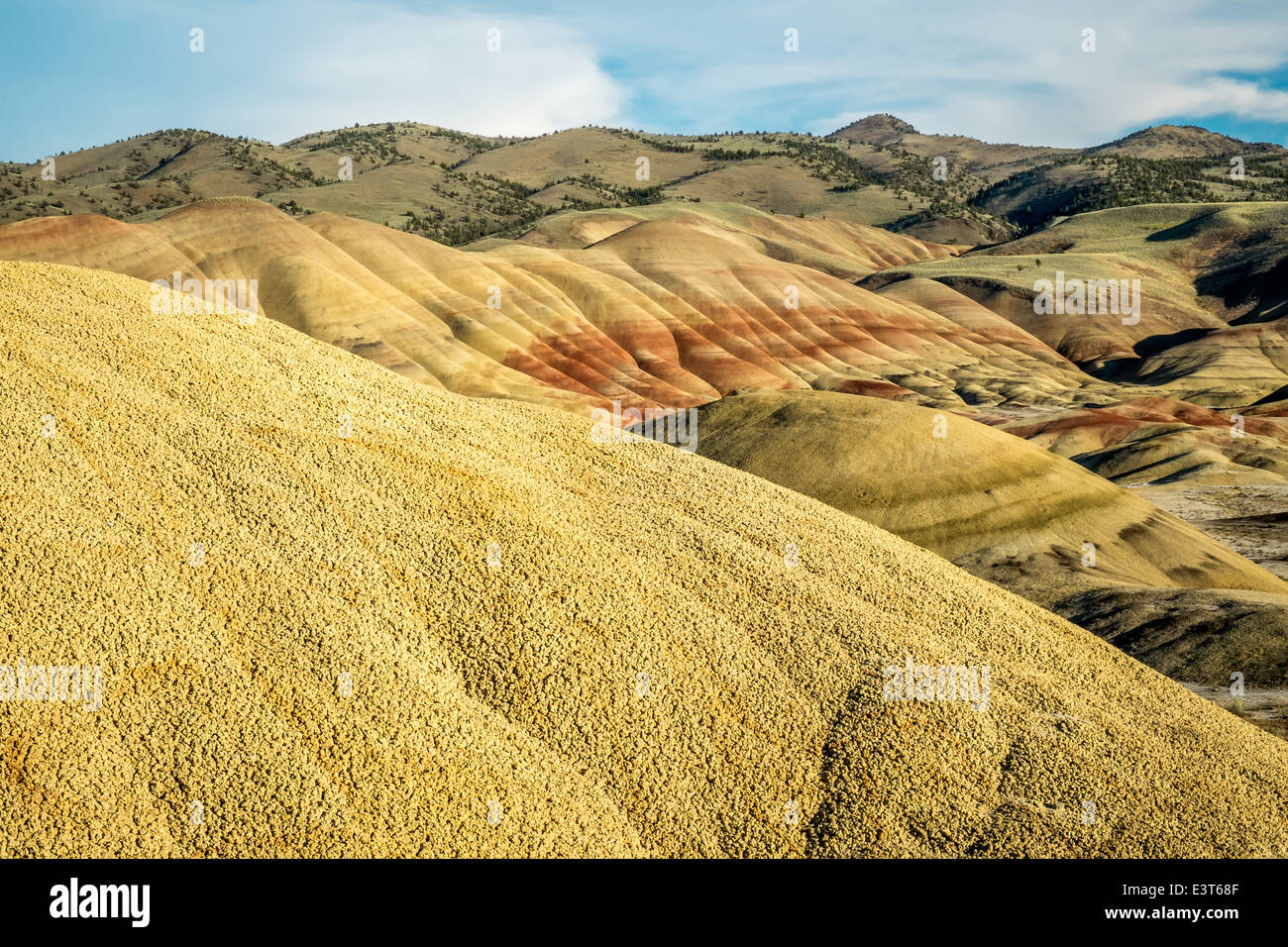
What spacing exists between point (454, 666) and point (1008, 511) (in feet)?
72.4

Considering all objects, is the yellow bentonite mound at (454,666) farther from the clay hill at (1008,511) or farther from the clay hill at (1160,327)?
the clay hill at (1160,327)

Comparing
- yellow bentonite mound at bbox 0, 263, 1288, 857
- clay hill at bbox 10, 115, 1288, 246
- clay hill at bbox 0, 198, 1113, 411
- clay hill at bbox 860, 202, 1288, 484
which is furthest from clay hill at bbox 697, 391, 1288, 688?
clay hill at bbox 10, 115, 1288, 246

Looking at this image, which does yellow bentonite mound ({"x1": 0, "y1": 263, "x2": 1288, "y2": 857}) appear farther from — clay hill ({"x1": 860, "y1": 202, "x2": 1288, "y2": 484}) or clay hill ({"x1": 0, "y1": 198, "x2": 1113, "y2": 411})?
clay hill ({"x1": 0, "y1": 198, "x2": 1113, "y2": 411})

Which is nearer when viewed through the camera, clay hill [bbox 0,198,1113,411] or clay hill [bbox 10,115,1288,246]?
clay hill [bbox 0,198,1113,411]

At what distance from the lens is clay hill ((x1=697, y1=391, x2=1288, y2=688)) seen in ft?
68.8

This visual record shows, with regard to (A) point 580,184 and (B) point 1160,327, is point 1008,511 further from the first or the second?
(A) point 580,184

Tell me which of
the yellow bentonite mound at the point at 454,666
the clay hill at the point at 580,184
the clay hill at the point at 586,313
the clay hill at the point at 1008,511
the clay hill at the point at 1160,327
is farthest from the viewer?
the clay hill at the point at 580,184

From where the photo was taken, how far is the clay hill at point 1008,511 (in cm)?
2098

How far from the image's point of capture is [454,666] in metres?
9.58

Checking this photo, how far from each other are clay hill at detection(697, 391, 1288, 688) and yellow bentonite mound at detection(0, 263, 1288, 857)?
8.44 meters

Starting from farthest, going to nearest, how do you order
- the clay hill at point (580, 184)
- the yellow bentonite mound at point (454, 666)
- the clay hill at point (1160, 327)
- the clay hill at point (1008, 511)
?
the clay hill at point (580, 184), the clay hill at point (1160, 327), the clay hill at point (1008, 511), the yellow bentonite mound at point (454, 666)

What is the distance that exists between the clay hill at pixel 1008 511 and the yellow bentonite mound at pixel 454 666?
844cm

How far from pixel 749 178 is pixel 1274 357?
320 ft

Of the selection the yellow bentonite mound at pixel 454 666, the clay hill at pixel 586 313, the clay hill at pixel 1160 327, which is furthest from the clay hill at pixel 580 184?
the yellow bentonite mound at pixel 454 666
